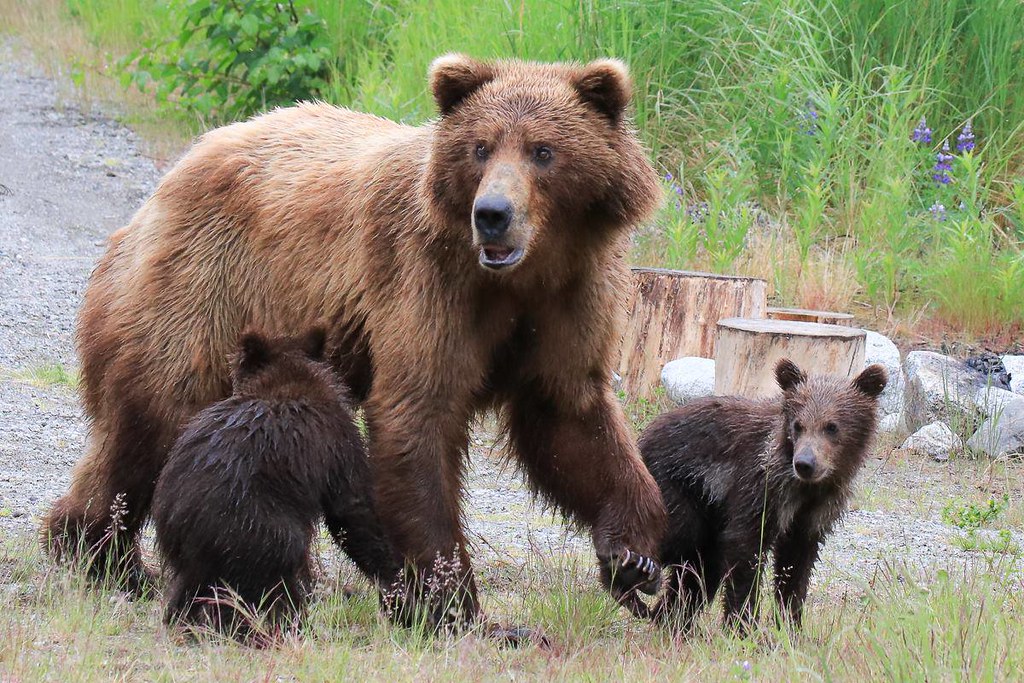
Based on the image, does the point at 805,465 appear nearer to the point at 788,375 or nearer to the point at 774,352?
the point at 788,375

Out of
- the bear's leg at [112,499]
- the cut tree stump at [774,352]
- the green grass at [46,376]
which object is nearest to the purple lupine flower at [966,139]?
the cut tree stump at [774,352]

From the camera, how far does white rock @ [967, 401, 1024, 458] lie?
26.7ft

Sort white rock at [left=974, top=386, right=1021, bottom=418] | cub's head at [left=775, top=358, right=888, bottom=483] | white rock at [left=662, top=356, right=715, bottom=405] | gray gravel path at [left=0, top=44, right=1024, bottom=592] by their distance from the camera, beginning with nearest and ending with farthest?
cub's head at [left=775, top=358, right=888, bottom=483], gray gravel path at [left=0, top=44, right=1024, bottom=592], white rock at [left=974, top=386, right=1021, bottom=418], white rock at [left=662, top=356, right=715, bottom=405]

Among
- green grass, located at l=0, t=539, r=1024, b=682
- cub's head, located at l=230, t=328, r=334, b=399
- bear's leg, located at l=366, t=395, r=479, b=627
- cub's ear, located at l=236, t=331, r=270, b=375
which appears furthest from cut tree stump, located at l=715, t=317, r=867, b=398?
cub's ear, located at l=236, t=331, r=270, b=375

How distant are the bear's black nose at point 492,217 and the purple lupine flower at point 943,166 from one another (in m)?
6.90

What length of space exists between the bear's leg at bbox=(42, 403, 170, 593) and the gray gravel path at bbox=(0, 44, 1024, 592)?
19.2 inches

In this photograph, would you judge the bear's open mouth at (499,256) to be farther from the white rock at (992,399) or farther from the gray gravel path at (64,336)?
the white rock at (992,399)

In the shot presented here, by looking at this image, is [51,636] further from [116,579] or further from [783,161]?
[783,161]

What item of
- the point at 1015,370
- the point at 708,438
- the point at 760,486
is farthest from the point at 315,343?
the point at 1015,370

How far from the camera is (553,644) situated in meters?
4.63

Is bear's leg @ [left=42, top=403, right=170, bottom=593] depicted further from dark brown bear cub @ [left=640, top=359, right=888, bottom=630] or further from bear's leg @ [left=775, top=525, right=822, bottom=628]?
bear's leg @ [left=775, top=525, right=822, bottom=628]

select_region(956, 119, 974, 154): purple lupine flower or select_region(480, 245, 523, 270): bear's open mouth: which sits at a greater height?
select_region(956, 119, 974, 154): purple lupine flower

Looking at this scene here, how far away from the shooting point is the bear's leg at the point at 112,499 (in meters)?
5.39

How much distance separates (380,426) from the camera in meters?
4.88
